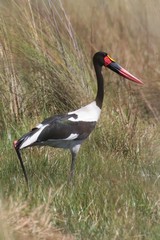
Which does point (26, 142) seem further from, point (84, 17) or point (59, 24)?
point (84, 17)

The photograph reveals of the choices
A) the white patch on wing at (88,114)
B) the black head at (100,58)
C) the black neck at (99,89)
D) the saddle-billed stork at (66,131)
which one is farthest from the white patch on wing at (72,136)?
the black head at (100,58)

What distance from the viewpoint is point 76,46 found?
7531mm

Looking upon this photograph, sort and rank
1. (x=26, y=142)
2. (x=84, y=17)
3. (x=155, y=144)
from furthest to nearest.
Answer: (x=84, y=17) < (x=155, y=144) < (x=26, y=142)

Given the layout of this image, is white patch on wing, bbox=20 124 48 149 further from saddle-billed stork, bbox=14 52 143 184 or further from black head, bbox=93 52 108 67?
black head, bbox=93 52 108 67

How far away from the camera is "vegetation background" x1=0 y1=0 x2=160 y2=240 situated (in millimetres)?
5125

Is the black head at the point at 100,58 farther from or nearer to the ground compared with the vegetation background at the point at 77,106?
farther from the ground

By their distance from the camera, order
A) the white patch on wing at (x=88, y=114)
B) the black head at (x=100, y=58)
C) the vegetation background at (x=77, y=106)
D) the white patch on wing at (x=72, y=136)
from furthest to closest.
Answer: the black head at (x=100, y=58) < the white patch on wing at (x=88, y=114) < the white patch on wing at (x=72, y=136) < the vegetation background at (x=77, y=106)

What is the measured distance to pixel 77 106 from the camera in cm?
725

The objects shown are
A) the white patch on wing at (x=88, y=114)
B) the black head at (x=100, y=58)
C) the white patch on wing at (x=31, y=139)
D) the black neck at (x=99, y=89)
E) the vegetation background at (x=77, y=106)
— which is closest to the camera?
the vegetation background at (x=77, y=106)

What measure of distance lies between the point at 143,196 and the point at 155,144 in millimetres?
1388

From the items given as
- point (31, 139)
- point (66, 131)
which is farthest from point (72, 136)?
point (31, 139)

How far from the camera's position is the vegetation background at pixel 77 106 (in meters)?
5.12

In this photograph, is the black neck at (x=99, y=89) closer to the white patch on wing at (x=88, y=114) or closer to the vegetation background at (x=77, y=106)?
the white patch on wing at (x=88, y=114)

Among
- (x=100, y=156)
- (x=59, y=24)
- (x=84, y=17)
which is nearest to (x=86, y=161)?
(x=100, y=156)
